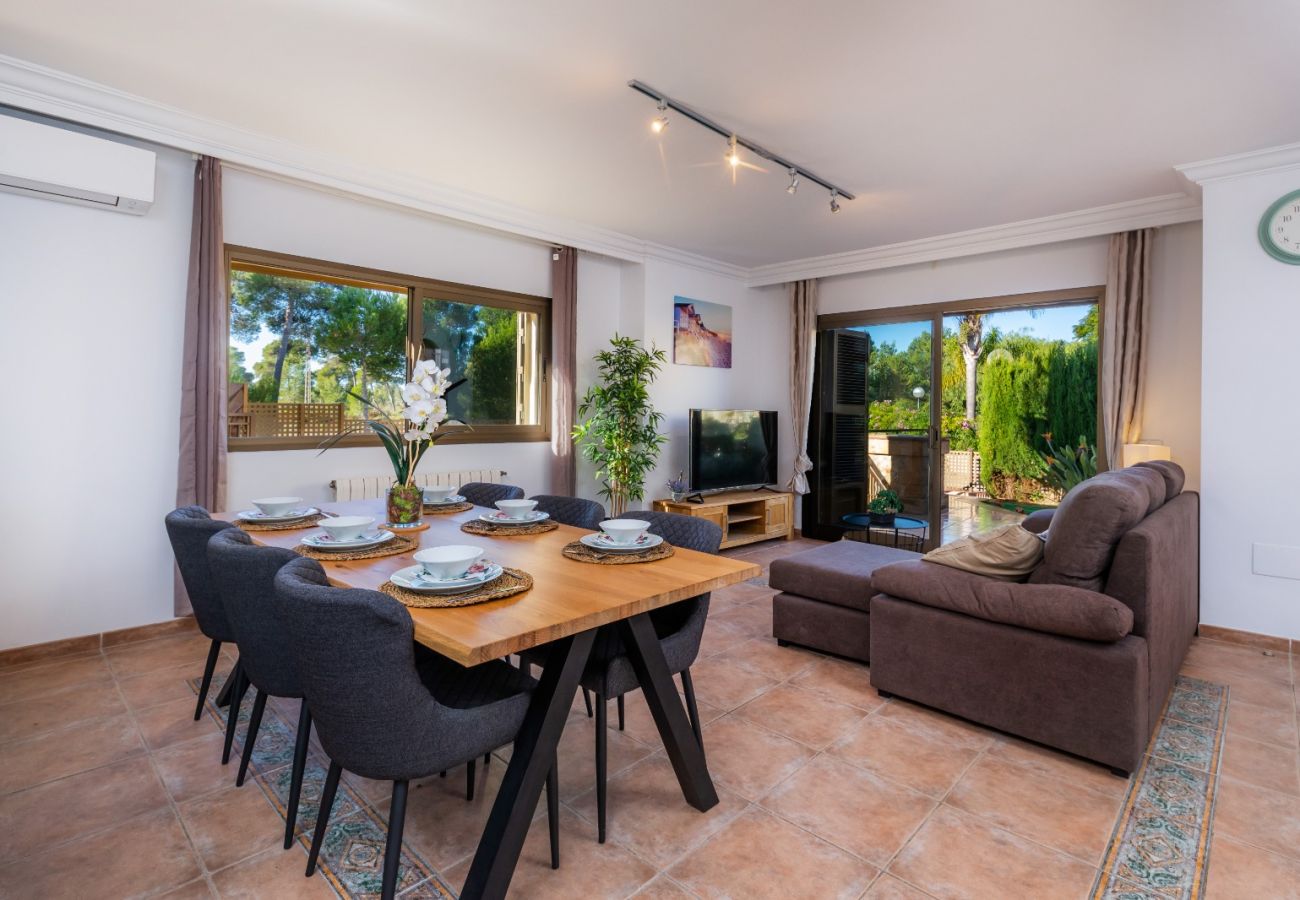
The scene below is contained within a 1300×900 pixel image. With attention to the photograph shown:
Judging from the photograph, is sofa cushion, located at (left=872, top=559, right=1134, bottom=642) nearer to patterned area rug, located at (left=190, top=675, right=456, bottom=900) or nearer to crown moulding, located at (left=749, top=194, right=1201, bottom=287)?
patterned area rug, located at (left=190, top=675, right=456, bottom=900)

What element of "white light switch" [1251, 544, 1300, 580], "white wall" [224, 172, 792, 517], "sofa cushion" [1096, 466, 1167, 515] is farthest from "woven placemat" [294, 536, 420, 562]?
"white light switch" [1251, 544, 1300, 580]

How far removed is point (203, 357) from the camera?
3336 mm

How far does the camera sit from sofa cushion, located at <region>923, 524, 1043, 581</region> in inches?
97.3

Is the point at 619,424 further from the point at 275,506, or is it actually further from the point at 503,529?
the point at 275,506

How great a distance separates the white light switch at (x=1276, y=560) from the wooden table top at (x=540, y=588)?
3331 mm

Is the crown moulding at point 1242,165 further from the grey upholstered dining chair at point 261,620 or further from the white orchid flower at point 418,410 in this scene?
the grey upholstered dining chair at point 261,620

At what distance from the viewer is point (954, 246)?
5.06m

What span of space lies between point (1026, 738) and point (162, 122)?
465 cm

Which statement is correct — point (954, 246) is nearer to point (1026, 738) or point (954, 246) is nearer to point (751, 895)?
point (1026, 738)

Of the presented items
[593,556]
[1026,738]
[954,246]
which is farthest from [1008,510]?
[593,556]

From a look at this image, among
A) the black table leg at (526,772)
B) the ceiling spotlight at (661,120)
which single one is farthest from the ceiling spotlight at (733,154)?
the black table leg at (526,772)

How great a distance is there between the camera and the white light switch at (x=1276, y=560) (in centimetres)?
336

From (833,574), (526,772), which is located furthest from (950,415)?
(526,772)

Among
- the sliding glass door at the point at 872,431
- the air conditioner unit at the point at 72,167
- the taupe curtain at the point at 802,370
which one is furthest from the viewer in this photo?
the taupe curtain at the point at 802,370
